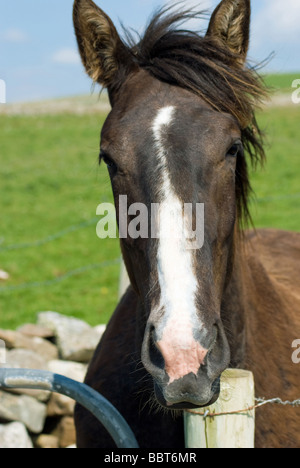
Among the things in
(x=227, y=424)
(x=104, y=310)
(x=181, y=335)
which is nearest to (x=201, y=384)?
(x=181, y=335)

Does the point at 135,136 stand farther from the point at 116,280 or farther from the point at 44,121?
the point at 44,121

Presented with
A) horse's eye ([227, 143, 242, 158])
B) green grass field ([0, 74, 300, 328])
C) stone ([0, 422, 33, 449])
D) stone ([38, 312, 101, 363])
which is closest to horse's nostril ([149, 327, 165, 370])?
horse's eye ([227, 143, 242, 158])

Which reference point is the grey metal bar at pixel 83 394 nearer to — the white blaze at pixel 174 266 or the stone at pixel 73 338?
the white blaze at pixel 174 266

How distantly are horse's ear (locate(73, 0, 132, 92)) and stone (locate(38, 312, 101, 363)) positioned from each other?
3211mm

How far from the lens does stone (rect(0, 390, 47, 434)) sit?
4.48 meters

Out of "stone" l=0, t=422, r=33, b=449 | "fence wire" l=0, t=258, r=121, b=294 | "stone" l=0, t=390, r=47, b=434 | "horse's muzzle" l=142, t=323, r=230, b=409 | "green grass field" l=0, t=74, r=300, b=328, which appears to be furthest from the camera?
"fence wire" l=0, t=258, r=121, b=294

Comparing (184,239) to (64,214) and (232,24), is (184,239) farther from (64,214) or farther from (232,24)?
(64,214)

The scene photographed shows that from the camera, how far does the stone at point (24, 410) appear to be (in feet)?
14.7

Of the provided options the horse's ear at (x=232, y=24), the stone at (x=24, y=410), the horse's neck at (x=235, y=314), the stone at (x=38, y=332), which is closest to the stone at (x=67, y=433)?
the stone at (x=24, y=410)

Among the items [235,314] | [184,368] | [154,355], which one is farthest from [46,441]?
[184,368]

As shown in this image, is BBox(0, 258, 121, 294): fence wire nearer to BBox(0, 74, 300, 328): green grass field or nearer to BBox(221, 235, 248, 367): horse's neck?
BBox(0, 74, 300, 328): green grass field

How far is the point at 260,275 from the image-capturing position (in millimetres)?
3193

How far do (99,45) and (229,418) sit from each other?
6.10ft
